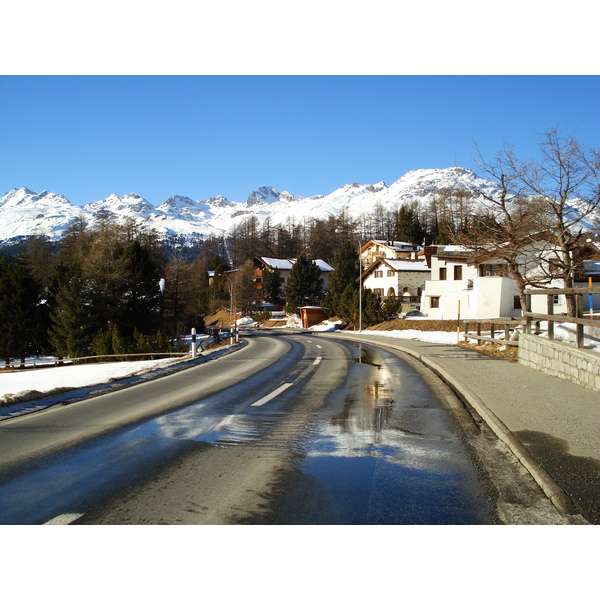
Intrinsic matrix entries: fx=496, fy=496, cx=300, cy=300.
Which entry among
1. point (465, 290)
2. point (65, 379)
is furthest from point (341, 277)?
point (65, 379)

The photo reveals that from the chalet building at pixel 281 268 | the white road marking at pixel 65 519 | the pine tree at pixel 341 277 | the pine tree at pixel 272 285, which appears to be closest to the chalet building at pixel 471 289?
the pine tree at pixel 341 277

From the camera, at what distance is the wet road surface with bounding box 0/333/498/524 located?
13.5ft

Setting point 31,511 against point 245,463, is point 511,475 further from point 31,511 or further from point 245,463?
point 31,511

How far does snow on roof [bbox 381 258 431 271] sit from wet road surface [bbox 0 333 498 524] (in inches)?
2067

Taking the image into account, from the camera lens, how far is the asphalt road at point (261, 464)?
413 centimetres

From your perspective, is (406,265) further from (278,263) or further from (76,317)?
(76,317)

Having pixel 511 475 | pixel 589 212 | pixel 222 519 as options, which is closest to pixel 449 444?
pixel 511 475

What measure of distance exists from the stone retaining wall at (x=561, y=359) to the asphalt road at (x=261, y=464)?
2420 mm

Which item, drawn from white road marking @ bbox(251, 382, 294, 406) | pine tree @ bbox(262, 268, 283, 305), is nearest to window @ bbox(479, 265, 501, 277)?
white road marking @ bbox(251, 382, 294, 406)

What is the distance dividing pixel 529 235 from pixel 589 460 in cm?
1637

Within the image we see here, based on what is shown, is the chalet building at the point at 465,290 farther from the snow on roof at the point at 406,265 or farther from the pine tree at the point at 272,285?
the pine tree at the point at 272,285

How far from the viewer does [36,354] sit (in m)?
44.5

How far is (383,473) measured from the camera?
5086mm

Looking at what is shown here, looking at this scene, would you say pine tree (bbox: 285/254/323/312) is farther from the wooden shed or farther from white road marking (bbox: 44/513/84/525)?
white road marking (bbox: 44/513/84/525)
